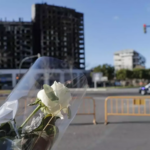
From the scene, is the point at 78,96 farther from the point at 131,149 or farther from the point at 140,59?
the point at 140,59

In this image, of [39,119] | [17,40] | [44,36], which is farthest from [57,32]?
[39,119]

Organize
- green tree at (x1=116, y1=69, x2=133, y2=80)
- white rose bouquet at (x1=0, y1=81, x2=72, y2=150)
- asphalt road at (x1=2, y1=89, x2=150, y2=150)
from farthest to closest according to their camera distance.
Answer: green tree at (x1=116, y1=69, x2=133, y2=80)
asphalt road at (x1=2, y1=89, x2=150, y2=150)
white rose bouquet at (x1=0, y1=81, x2=72, y2=150)

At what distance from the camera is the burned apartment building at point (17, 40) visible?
80500 millimetres

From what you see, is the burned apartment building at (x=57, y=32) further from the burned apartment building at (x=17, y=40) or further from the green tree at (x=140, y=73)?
the green tree at (x=140, y=73)

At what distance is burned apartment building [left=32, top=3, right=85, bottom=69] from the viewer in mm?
85000

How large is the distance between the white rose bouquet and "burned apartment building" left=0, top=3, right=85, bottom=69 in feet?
248

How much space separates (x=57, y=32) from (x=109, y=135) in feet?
272

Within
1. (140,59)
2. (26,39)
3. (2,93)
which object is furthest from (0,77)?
(140,59)

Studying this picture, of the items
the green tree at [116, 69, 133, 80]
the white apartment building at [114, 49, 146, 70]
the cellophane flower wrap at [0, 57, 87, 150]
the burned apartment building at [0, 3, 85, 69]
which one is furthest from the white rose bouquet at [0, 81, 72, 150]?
the white apartment building at [114, 49, 146, 70]

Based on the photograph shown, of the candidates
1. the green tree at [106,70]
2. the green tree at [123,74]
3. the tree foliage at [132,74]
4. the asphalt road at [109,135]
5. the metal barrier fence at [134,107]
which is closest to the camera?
the asphalt road at [109,135]

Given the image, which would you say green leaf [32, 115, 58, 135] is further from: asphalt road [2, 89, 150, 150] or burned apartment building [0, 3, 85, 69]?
burned apartment building [0, 3, 85, 69]

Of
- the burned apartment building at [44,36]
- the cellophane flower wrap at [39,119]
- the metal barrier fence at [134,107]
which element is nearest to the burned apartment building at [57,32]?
the burned apartment building at [44,36]

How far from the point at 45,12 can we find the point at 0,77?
2897 centimetres

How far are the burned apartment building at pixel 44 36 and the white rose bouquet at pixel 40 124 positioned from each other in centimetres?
7554
